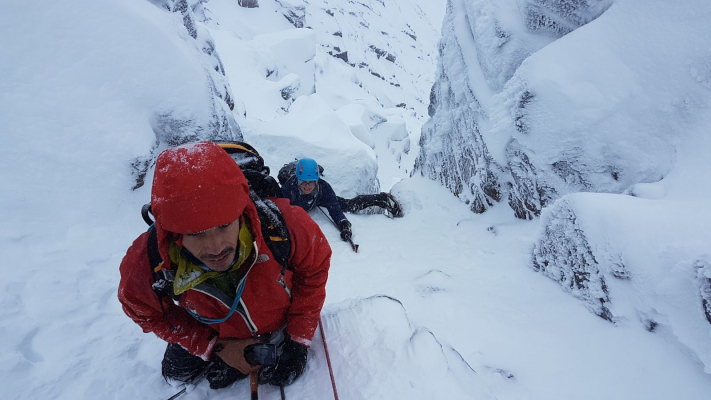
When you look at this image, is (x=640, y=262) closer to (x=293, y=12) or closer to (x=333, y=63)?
(x=333, y=63)

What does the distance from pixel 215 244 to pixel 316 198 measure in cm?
368

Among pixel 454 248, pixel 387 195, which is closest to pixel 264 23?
pixel 387 195

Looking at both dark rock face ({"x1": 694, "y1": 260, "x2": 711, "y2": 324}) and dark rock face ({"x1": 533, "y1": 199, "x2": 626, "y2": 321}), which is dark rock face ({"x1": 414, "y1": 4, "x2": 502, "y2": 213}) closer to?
dark rock face ({"x1": 533, "y1": 199, "x2": 626, "y2": 321})

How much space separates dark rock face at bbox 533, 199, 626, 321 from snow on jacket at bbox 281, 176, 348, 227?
268 centimetres

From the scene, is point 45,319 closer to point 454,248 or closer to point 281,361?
point 281,361

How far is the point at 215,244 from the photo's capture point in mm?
1101

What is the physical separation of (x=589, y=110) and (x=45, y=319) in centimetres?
515

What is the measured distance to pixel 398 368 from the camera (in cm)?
165

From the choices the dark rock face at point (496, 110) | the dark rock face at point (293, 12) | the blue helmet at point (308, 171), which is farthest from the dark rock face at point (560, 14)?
the dark rock face at point (293, 12)

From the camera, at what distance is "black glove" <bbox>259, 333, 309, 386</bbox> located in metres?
1.62

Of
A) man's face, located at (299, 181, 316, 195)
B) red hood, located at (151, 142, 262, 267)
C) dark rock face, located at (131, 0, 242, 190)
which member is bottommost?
man's face, located at (299, 181, 316, 195)

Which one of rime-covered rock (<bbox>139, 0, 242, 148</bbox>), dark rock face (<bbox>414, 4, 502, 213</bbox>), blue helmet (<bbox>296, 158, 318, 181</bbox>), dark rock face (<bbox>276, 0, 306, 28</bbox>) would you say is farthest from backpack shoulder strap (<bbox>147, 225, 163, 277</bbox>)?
dark rock face (<bbox>276, 0, 306, 28</bbox>)

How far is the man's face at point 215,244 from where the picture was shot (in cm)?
109

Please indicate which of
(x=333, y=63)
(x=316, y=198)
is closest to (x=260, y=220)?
(x=316, y=198)
